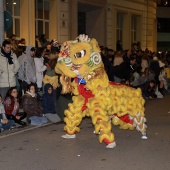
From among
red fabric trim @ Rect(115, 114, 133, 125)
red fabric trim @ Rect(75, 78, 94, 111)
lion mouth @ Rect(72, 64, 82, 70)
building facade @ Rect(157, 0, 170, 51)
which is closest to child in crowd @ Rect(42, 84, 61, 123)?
red fabric trim @ Rect(115, 114, 133, 125)

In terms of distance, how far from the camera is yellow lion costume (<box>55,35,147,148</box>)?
7.43 metres

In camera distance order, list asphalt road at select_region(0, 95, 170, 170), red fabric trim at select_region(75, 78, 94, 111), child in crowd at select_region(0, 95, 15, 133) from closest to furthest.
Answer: asphalt road at select_region(0, 95, 170, 170)
red fabric trim at select_region(75, 78, 94, 111)
child in crowd at select_region(0, 95, 15, 133)

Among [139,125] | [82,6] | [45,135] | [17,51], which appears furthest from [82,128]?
[82,6]

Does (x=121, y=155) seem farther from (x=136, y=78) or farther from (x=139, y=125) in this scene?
(x=136, y=78)

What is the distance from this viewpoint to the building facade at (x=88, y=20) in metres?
18.1

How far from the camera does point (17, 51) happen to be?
12336 millimetres

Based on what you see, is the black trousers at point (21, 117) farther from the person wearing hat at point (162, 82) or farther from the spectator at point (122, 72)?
the person wearing hat at point (162, 82)

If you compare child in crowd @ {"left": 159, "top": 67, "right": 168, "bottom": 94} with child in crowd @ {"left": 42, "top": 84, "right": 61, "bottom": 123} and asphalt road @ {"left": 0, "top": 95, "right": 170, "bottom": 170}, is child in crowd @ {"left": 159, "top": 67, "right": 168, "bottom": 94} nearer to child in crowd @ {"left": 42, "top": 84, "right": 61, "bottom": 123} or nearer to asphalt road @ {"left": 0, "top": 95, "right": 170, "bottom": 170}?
child in crowd @ {"left": 42, "top": 84, "right": 61, "bottom": 123}

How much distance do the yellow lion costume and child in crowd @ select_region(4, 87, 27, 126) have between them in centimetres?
186

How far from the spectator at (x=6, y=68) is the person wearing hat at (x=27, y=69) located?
1020 millimetres

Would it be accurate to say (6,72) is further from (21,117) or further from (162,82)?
(162,82)

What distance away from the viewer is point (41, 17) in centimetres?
1966

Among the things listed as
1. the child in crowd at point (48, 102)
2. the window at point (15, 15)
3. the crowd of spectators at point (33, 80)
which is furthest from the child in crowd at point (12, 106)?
the window at point (15, 15)

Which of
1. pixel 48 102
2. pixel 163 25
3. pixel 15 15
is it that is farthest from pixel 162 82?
pixel 163 25
